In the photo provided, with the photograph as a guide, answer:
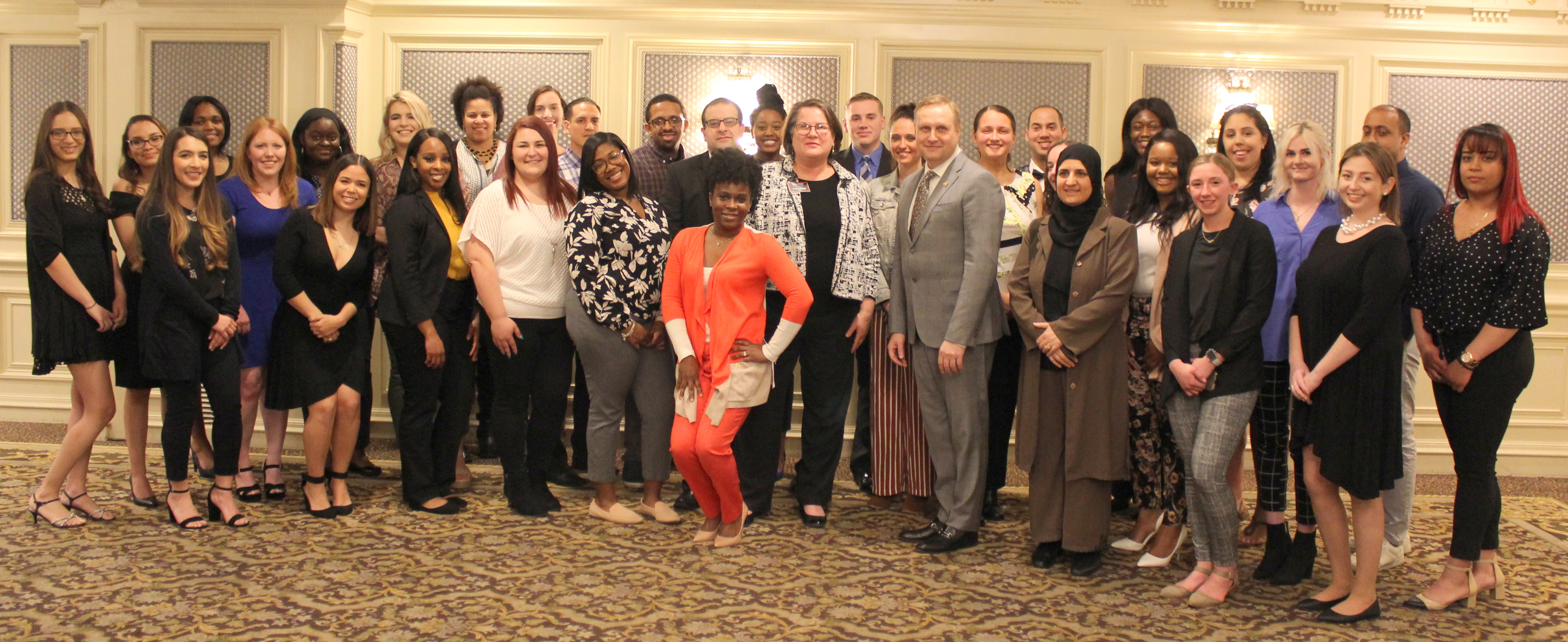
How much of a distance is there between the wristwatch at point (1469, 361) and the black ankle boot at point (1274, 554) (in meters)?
0.78

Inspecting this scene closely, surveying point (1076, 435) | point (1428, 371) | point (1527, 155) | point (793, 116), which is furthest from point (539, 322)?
point (1527, 155)

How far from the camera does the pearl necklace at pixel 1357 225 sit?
321cm

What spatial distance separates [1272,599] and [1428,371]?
880mm

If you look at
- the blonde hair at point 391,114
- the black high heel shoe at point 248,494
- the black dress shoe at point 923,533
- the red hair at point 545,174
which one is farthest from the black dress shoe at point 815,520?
the blonde hair at point 391,114

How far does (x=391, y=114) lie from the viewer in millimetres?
4809

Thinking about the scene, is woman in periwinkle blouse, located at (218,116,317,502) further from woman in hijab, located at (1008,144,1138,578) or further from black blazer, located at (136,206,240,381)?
woman in hijab, located at (1008,144,1138,578)

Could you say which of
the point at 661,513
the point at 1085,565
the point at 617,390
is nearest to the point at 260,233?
the point at 617,390

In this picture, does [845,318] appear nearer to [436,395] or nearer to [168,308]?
[436,395]

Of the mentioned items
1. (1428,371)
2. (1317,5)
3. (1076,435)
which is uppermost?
(1317,5)

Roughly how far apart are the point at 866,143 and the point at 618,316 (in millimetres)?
1512

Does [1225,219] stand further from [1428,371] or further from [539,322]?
[539,322]

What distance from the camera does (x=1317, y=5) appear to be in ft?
18.6

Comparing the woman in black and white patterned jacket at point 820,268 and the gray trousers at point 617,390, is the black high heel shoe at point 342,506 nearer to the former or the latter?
the gray trousers at point 617,390

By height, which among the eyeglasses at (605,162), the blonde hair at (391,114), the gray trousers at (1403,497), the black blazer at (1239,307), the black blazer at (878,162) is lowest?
the gray trousers at (1403,497)
